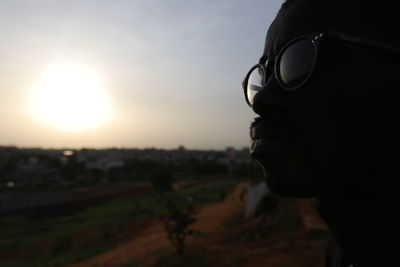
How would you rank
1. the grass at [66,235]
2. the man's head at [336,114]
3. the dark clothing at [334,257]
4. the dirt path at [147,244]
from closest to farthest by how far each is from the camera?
the man's head at [336,114]
the dark clothing at [334,257]
the dirt path at [147,244]
the grass at [66,235]

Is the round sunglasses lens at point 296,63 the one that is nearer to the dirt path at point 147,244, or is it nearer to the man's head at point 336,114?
the man's head at point 336,114

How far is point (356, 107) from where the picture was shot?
821mm

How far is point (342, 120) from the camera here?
2.75ft

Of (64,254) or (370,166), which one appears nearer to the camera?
(370,166)

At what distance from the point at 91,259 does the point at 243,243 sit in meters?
5.31

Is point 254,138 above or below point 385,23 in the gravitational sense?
below

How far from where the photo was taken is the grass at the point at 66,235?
13.4 metres

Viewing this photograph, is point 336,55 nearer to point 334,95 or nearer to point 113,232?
point 334,95

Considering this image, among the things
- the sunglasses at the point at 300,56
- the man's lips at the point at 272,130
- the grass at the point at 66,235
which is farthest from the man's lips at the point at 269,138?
the grass at the point at 66,235

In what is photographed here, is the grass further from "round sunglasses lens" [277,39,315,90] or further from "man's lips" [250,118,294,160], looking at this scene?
"round sunglasses lens" [277,39,315,90]

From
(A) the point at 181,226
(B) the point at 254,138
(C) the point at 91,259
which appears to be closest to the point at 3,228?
(C) the point at 91,259

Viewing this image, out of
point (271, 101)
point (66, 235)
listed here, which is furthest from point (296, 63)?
point (66, 235)

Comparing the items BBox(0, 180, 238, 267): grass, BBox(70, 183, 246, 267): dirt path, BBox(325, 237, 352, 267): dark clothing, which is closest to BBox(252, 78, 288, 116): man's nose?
BBox(325, 237, 352, 267): dark clothing

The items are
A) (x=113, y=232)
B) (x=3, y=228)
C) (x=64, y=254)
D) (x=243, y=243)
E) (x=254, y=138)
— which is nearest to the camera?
(x=254, y=138)
